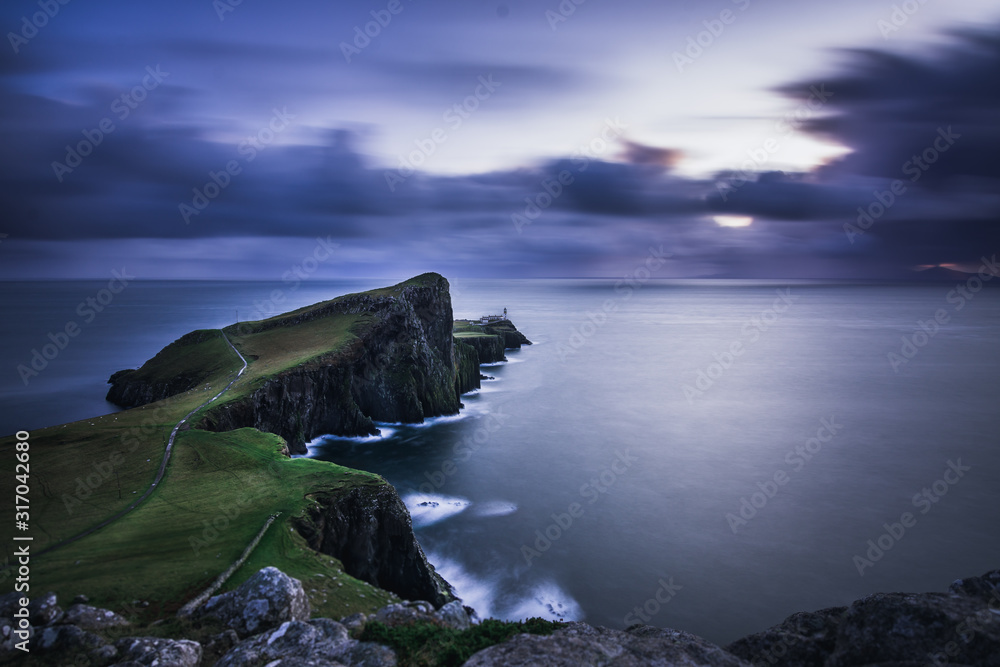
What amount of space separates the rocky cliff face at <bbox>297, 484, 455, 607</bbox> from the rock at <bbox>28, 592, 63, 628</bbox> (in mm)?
12482

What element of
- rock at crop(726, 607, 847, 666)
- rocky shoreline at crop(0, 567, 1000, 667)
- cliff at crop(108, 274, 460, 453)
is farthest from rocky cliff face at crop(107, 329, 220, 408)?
rock at crop(726, 607, 847, 666)

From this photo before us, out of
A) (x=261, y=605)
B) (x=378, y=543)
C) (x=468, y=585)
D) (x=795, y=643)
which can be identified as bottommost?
(x=468, y=585)

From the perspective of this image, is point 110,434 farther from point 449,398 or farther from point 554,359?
point 554,359

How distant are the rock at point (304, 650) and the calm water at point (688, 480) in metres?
18.0

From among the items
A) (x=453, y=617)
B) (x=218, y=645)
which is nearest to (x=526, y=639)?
(x=453, y=617)

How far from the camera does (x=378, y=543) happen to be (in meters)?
29.1

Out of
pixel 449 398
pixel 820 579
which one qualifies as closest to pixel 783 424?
pixel 820 579

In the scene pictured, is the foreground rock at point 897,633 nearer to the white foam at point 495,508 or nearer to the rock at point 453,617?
the rock at point 453,617

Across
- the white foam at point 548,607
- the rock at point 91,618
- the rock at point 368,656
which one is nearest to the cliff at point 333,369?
the rock at point 91,618

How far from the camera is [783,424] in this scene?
6925 cm

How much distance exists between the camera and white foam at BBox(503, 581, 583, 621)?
3022 cm

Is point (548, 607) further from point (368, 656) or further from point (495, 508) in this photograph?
point (368, 656)

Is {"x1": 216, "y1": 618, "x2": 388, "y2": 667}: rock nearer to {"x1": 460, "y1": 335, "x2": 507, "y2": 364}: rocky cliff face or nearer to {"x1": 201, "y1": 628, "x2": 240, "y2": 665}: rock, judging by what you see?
{"x1": 201, "y1": 628, "x2": 240, "y2": 665}: rock

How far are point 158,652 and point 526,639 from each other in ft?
35.0
